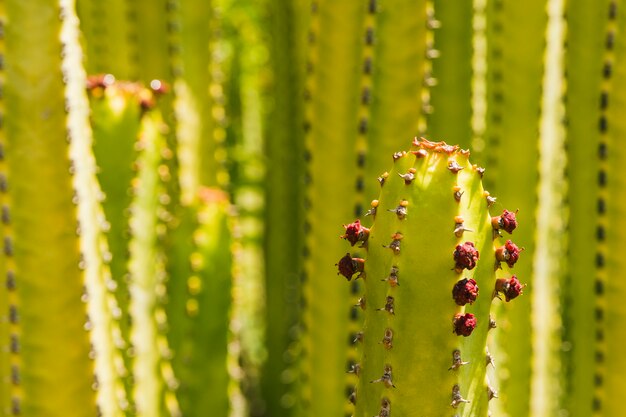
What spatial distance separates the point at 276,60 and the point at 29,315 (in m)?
1.89

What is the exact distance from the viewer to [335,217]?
2484 millimetres

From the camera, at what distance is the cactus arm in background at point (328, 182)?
239 centimetres

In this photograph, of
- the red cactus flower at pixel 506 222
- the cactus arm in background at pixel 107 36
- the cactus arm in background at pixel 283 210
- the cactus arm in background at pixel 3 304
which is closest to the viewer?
the red cactus flower at pixel 506 222

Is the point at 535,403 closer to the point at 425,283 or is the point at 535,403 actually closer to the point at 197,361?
the point at 197,361

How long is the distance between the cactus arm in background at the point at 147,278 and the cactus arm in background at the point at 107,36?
546 millimetres

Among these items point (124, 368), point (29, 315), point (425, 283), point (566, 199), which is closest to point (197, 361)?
point (124, 368)

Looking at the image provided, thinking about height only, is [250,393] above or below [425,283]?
below

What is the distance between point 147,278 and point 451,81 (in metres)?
1.09

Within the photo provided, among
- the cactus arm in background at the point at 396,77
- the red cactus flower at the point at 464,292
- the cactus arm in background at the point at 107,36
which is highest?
the cactus arm in background at the point at 107,36

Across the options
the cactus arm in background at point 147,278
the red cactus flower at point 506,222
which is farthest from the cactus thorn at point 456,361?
the cactus arm in background at point 147,278


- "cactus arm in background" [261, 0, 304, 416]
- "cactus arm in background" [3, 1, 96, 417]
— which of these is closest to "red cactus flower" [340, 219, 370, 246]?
"cactus arm in background" [3, 1, 96, 417]

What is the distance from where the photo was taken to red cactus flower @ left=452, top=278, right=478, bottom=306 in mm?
1449

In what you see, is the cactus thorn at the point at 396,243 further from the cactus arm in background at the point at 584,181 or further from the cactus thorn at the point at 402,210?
the cactus arm in background at the point at 584,181

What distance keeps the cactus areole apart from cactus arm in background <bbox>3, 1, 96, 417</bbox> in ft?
2.37
